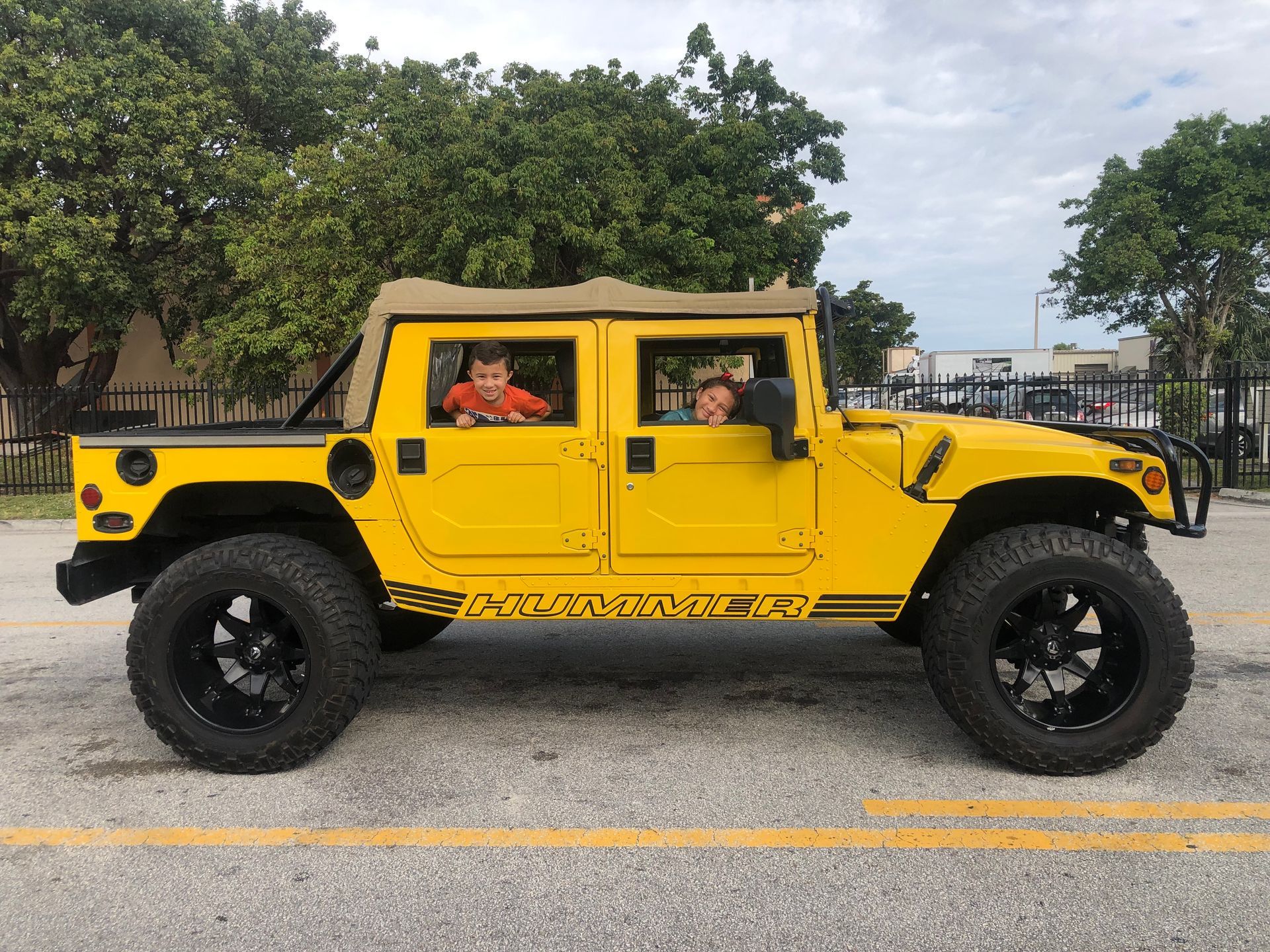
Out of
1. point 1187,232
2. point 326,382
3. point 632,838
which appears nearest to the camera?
point 632,838

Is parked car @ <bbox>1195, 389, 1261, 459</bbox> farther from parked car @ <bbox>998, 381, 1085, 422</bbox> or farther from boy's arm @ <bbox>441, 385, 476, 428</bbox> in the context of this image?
boy's arm @ <bbox>441, 385, 476, 428</bbox>

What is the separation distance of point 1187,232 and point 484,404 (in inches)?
1348

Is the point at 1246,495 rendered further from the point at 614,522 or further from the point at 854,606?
the point at 614,522

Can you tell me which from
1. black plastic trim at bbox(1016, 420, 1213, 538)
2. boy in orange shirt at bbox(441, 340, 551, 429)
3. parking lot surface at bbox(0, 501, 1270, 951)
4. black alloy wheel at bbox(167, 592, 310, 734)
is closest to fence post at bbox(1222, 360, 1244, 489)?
parking lot surface at bbox(0, 501, 1270, 951)

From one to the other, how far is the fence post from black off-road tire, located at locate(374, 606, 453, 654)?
13720 millimetres

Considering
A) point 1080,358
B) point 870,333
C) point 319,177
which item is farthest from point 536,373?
point 1080,358

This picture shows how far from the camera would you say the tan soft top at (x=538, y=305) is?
3668mm

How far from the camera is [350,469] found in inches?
144

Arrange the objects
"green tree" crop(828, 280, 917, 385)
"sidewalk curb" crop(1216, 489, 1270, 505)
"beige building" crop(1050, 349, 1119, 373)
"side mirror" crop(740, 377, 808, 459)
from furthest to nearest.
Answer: "beige building" crop(1050, 349, 1119, 373) → "green tree" crop(828, 280, 917, 385) → "sidewalk curb" crop(1216, 489, 1270, 505) → "side mirror" crop(740, 377, 808, 459)

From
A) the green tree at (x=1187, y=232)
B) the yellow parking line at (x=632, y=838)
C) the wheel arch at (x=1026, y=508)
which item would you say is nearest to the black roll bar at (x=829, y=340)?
the wheel arch at (x=1026, y=508)

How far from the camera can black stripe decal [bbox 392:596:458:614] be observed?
374cm

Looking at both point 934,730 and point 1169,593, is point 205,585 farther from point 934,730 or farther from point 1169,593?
point 1169,593

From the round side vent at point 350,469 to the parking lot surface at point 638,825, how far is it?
3.87 ft

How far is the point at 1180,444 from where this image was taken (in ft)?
12.5
